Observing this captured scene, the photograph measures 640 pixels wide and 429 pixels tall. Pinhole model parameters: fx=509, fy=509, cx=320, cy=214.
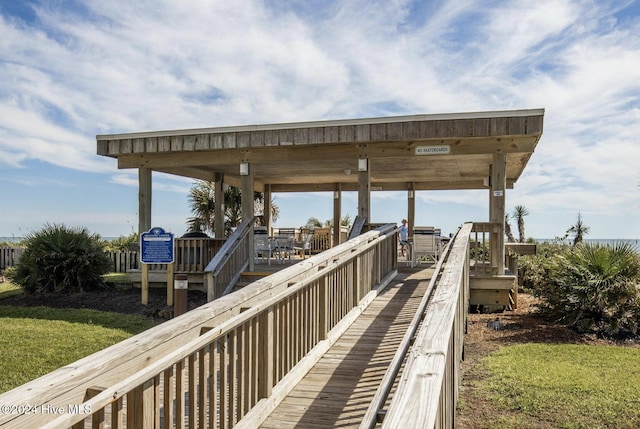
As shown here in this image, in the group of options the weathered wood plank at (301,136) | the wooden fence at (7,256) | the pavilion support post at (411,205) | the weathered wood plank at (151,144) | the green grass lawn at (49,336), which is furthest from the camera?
the wooden fence at (7,256)

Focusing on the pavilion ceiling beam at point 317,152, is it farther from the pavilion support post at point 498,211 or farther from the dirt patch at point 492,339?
the dirt patch at point 492,339

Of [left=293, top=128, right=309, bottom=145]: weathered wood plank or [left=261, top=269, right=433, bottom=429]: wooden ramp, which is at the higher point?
[left=293, top=128, right=309, bottom=145]: weathered wood plank

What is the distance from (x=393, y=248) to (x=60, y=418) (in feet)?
27.6

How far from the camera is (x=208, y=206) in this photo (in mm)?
22641

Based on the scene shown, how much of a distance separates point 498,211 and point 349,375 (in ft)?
19.7

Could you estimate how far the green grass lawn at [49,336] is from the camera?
5.83 meters

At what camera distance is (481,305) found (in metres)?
9.99

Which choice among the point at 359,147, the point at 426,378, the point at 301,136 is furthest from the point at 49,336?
the point at 426,378

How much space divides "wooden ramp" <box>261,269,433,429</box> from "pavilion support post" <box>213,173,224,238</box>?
749cm

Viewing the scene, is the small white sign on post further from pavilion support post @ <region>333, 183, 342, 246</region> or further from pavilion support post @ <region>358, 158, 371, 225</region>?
pavilion support post @ <region>333, 183, 342, 246</region>

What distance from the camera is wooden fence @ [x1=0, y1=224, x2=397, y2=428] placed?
5.37ft

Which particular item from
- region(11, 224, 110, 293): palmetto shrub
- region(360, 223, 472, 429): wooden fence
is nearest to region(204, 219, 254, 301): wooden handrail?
region(11, 224, 110, 293): palmetto shrub

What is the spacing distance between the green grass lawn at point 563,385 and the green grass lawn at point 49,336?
16.0ft

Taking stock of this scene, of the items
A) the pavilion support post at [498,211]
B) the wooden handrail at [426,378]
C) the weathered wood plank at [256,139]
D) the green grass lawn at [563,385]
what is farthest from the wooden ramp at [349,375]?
the weathered wood plank at [256,139]
